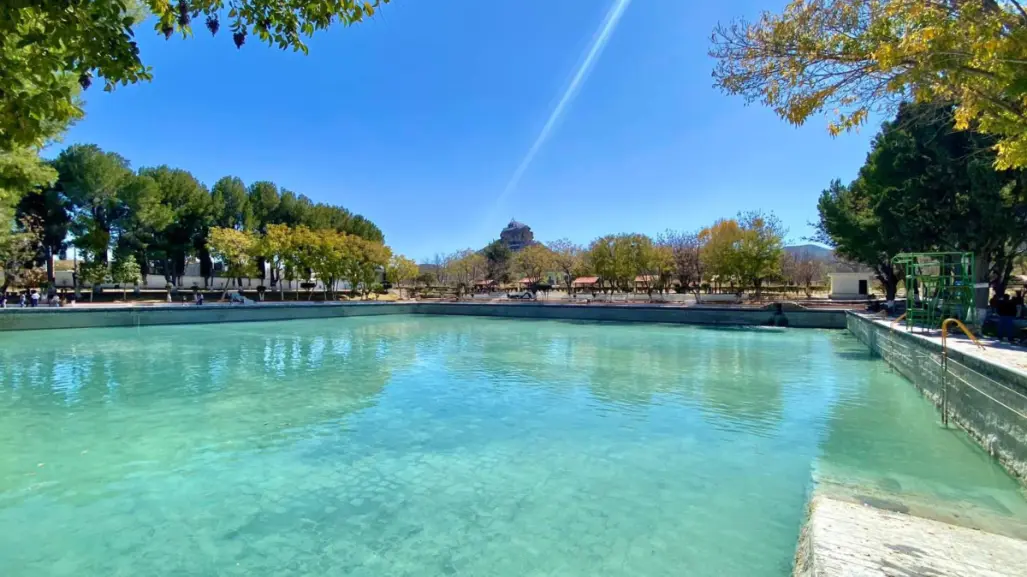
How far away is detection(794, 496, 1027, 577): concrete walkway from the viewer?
2826mm

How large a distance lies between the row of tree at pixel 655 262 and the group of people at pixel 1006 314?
17916 millimetres

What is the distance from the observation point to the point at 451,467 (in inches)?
241

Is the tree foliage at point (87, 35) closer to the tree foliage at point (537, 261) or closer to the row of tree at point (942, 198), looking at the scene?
the row of tree at point (942, 198)

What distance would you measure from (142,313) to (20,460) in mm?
21363

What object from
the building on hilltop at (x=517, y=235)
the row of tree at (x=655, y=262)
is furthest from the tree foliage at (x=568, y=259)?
the building on hilltop at (x=517, y=235)

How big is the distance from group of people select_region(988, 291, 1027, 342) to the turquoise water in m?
2.02

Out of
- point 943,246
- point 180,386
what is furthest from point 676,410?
point 943,246

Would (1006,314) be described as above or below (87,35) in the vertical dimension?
below

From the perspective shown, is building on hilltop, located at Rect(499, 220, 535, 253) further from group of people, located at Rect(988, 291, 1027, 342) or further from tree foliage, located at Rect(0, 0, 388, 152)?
tree foliage, located at Rect(0, 0, 388, 152)

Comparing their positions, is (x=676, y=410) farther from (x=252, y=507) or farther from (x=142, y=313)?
(x=142, y=313)

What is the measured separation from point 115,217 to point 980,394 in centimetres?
4122

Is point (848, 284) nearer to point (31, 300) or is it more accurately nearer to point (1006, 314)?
point (1006, 314)

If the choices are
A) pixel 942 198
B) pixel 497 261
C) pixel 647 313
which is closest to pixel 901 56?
pixel 942 198

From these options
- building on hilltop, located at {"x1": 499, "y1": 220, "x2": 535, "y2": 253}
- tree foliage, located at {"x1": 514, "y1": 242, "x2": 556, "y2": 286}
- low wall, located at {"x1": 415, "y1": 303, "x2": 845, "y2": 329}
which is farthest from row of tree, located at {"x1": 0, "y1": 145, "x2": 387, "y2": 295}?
building on hilltop, located at {"x1": 499, "y1": 220, "x2": 535, "y2": 253}
